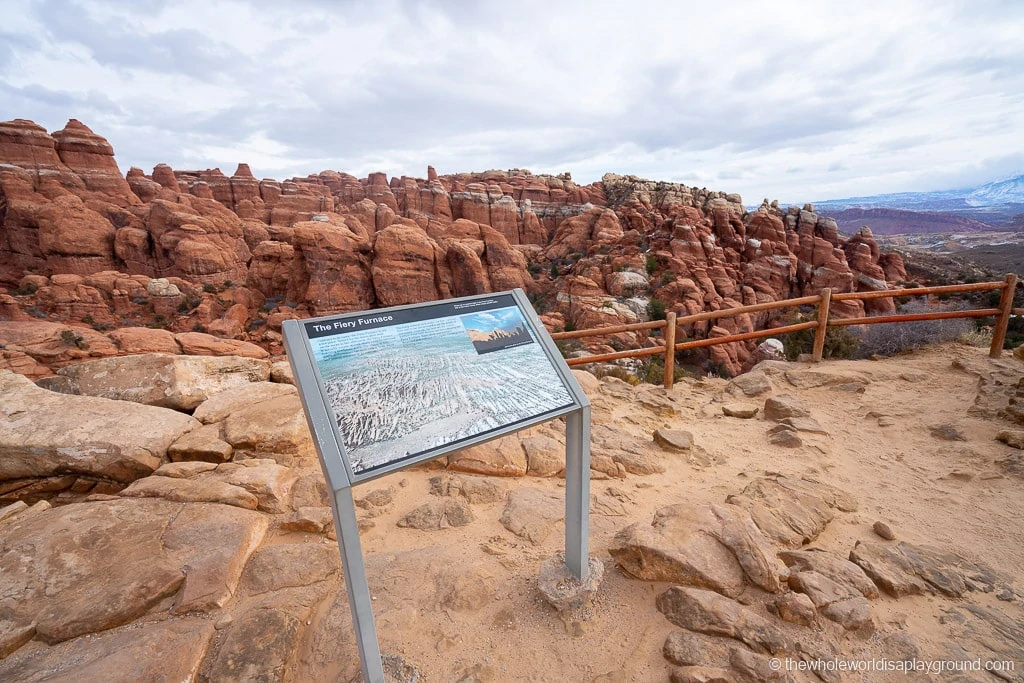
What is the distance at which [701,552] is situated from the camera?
2.45 m

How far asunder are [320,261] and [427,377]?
23.0m

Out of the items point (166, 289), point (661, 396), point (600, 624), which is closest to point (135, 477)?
point (600, 624)

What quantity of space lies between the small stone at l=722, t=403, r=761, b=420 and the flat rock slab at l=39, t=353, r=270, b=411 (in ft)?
19.4

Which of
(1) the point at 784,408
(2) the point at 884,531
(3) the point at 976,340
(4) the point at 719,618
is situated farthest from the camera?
(3) the point at 976,340

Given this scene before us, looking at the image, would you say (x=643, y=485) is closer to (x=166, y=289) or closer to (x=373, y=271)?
(x=373, y=271)

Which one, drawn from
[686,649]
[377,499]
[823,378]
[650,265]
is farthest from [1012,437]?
[650,265]

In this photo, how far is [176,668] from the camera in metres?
1.88

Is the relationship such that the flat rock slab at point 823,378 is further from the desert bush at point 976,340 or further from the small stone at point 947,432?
the desert bush at point 976,340

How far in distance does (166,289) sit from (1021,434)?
2903 centimetres

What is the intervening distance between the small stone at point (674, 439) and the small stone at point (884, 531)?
1.48m

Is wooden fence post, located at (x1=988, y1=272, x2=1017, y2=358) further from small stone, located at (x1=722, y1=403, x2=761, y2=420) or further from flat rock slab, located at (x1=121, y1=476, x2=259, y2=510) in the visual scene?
flat rock slab, located at (x1=121, y1=476, x2=259, y2=510)

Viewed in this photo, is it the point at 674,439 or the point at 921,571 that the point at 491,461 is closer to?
the point at 674,439

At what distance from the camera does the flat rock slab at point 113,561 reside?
2.17 metres

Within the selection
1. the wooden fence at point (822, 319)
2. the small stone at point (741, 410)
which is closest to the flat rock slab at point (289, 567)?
the wooden fence at point (822, 319)
